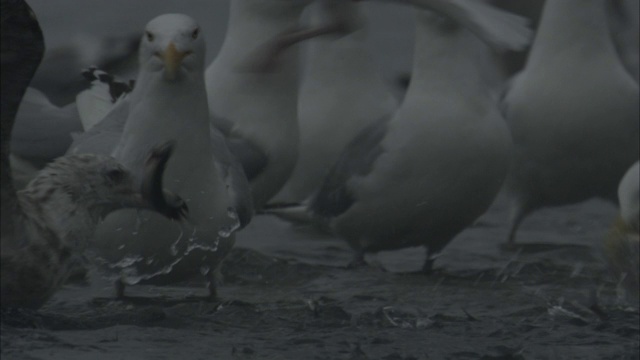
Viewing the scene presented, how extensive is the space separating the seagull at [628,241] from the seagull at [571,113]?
1154mm

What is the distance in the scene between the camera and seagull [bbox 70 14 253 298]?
289 inches

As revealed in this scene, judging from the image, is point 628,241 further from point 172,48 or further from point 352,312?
point 172,48

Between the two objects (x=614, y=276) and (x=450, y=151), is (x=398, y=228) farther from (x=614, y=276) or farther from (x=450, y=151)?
(x=614, y=276)

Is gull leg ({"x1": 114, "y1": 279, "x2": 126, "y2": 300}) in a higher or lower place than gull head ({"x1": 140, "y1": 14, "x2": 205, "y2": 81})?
lower

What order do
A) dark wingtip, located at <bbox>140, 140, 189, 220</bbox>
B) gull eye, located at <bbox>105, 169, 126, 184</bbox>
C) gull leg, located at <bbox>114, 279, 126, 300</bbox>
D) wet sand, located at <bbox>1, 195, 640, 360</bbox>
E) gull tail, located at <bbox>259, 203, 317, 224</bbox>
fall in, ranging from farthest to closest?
gull tail, located at <bbox>259, 203, 317, 224</bbox> < gull leg, located at <bbox>114, 279, 126, 300</bbox> < gull eye, located at <bbox>105, 169, 126, 184</bbox> < dark wingtip, located at <bbox>140, 140, 189, 220</bbox> < wet sand, located at <bbox>1, 195, 640, 360</bbox>

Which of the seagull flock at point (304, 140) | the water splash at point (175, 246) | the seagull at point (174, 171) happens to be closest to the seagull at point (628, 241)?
the seagull flock at point (304, 140)

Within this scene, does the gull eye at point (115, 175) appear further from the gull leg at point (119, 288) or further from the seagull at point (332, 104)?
the seagull at point (332, 104)

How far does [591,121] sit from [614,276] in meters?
1.59

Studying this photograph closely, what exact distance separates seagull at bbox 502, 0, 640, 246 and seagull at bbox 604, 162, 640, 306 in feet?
3.79

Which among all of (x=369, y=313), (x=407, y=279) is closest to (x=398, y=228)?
(x=407, y=279)

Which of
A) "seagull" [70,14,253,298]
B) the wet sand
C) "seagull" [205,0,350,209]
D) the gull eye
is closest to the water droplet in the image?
"seagull" [70,14,253,298]

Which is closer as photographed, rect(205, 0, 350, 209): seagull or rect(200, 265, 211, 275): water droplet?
rect(200, 265, 211, 275): water droplet

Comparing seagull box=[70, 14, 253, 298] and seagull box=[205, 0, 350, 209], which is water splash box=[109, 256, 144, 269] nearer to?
seagull box=[70, 14, 253, 298]

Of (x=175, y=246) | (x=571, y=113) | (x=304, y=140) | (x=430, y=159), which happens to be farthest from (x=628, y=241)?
(x=304, y=140)
